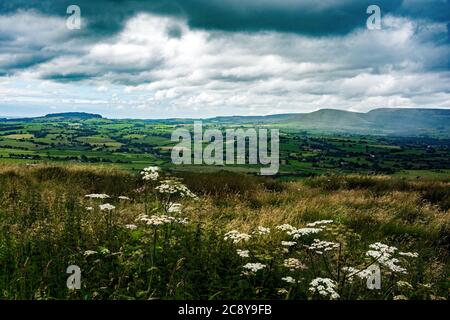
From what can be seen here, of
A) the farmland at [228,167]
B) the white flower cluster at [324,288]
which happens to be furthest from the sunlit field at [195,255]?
the farmland at [228,167]

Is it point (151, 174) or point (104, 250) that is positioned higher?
point (151, 174)

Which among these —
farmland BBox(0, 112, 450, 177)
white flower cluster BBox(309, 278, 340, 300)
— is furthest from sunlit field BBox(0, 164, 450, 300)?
farmland BBox(0, 112, 450, 177)

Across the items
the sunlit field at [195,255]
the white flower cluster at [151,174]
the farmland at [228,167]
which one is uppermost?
the white flower cluster at [151,174]

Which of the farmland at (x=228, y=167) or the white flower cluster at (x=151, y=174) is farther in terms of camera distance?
the farmland at (x=228, y=167)

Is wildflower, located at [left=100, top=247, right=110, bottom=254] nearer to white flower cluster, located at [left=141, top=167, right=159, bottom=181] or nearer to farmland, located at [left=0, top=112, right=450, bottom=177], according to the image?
white flower cluster, located at [left=141, top=167, right=159, bottom=181]

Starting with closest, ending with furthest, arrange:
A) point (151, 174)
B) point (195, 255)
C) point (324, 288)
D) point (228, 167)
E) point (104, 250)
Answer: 1. point (324, 288)
2. point (104, 250)
3. point (195, 255)
4. point (151, 174)
5. point (228, 167)

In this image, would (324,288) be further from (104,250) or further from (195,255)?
(104,250)

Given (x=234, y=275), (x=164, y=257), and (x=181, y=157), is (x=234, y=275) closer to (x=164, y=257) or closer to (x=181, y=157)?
(x=164, y=257)

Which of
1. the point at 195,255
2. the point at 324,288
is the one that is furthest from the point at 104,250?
the point at 324,288

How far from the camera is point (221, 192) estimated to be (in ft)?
51.2

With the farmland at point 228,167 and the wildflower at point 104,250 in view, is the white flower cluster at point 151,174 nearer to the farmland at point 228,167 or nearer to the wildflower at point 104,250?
the wildflower at point 104,250
